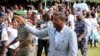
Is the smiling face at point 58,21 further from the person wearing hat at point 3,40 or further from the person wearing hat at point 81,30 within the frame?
the person wearing hat at point 81,30

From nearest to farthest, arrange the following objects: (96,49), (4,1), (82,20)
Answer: (82,20), (96,49), (4,1)

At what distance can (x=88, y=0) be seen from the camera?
59.2 m

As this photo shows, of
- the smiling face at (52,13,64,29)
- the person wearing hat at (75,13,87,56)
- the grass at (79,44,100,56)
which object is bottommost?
the grass at (79,44,100,56)

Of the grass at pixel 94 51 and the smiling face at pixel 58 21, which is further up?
the smiling face at pixel 58 21

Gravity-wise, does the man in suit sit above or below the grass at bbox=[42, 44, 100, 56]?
above

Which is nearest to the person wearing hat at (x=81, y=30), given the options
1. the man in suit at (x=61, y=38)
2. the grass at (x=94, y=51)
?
the grass at (x=94, y=51)

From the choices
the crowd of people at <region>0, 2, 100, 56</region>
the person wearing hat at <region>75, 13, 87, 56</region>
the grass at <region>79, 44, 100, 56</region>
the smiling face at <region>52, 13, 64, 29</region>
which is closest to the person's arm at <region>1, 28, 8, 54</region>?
the crowd of people at <region>0, 2, 100, 56</region>

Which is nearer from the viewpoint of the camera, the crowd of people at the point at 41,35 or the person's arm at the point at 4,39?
the crowd of people at the point at 41,35

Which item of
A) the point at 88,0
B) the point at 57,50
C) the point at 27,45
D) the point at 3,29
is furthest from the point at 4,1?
the point at 57,50

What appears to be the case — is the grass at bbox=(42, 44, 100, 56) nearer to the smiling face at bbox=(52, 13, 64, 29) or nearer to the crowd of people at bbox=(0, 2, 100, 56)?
the crowd of people at bbox=(0, 2, 100, 56)

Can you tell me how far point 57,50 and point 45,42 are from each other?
6420mm

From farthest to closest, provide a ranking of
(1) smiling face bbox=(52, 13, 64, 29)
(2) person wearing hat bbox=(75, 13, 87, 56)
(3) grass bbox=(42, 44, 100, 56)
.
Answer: (3) grass bbox=(42, 44, 100, 56) < (2) person wearing hat bbox=(75, 13, 87, 56) < (1) smiling face bbox=(52, 13, 64, 29)

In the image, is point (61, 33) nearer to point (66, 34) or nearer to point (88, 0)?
point (66, 34)

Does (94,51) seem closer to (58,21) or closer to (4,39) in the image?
(4,39)
